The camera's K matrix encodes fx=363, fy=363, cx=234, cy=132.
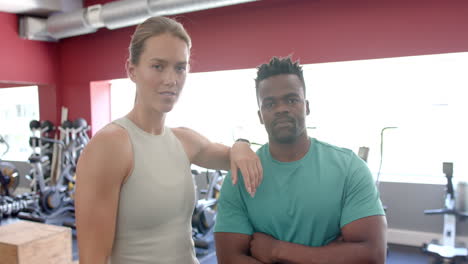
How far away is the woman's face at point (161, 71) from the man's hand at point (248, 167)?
287 mm

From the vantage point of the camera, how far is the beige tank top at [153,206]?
3.36 feet

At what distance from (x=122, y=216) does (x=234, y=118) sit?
4.87 meters

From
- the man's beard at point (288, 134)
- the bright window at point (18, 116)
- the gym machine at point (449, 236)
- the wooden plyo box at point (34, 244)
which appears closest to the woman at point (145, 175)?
the man's beard at point (288, 134)

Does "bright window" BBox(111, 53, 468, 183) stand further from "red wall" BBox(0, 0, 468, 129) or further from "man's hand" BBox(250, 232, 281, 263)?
"man's hand" BBox(250, 232, 281, 263)

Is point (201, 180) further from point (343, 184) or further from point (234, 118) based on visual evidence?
point (343, 184)

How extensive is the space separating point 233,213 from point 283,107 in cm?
42

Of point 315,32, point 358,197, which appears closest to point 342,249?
point 358,197

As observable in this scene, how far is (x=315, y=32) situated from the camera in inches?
147

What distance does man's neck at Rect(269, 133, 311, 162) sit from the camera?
1.32 m

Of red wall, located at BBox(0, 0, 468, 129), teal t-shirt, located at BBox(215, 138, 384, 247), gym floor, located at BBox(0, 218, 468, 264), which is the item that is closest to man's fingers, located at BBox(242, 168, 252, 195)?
teal t-shirt, located at BBox(215, 138, 384, 247)

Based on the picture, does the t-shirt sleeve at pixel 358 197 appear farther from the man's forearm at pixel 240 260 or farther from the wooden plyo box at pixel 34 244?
the wooden plyo box at pixel 34 244

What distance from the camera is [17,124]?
784cm

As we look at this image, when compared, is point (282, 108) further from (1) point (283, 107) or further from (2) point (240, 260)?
(2) point (240, 260)

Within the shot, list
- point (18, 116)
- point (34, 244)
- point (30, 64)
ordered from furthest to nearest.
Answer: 1. point (18, 116)
2. point (30, 64)
3. point (34, 244)
